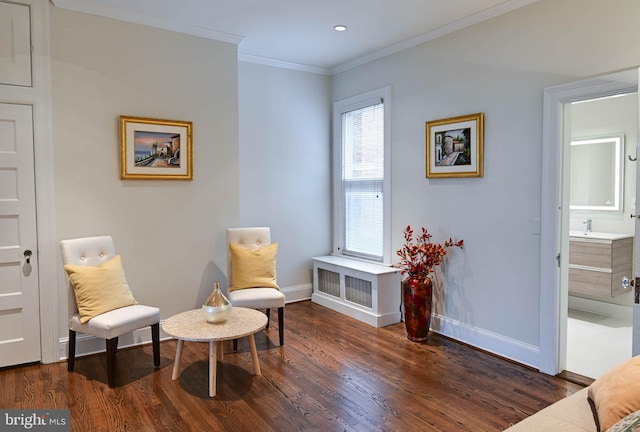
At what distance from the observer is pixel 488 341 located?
3.70m

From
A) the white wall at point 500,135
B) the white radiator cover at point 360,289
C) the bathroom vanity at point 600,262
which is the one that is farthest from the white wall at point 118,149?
the bathroom vanity at point 600,262

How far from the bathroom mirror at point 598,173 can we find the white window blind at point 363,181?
88.8 inches

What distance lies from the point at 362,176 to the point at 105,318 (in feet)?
10.0

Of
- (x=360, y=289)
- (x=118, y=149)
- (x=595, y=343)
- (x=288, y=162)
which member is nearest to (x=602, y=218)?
(x=595, y=343)

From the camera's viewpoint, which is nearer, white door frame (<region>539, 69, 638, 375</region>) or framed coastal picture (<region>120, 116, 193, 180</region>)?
white door frame (<region>539, 69, 638, 375</region>)

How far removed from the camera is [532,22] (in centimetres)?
331

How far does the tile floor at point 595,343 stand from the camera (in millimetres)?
3401

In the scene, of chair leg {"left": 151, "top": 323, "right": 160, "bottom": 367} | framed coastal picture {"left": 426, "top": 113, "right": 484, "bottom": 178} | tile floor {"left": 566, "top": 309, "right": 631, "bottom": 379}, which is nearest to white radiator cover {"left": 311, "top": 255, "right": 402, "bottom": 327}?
framed coastal picture {"left": 426, "top": 113, "right": 484, "bottom": 178}

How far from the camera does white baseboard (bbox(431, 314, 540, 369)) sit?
339cm

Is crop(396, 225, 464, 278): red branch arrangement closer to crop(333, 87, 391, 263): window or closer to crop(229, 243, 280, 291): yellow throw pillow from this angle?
crop(333, 87, 391, 263): window

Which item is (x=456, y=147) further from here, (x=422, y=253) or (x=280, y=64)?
(x=280, y=64)

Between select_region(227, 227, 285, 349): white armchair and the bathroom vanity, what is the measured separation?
317cm

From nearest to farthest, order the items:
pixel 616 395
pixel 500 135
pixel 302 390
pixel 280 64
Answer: pixel 616 395 < pixel 302 390 < pixel 500 135 < pixel 280 64

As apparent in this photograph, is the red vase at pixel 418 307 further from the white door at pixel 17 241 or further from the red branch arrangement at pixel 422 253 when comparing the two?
the white door at pixel 17 241
